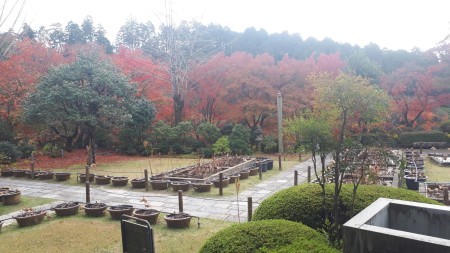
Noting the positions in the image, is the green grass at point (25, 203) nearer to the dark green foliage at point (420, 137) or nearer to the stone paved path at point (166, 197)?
the stone paved path at point (166, 197)

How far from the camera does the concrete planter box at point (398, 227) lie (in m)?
3.04

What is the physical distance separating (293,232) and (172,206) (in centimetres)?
575

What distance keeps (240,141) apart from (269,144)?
6.71 feet

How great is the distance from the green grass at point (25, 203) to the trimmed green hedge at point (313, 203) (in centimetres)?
717

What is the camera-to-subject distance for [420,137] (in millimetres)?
22625

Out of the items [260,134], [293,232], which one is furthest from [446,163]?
[293,232]

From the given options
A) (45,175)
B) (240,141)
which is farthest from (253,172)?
(45,175)

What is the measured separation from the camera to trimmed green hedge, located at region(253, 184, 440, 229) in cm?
463

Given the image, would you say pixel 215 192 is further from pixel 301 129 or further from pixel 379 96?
pixel 379 96

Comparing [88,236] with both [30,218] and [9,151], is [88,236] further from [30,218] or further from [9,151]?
[9,151]

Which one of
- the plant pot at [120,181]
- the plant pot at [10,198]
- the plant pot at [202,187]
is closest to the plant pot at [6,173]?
the plant pot at [10,198]

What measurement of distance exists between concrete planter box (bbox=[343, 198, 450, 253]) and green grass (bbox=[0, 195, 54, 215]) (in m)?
8.63

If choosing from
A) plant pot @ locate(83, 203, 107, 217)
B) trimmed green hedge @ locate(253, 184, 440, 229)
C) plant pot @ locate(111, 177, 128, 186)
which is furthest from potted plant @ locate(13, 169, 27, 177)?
trimmed green hedge @ locate(253, 184, 440, 229)

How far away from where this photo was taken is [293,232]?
3541 mm
